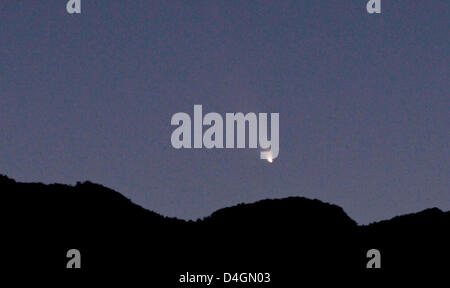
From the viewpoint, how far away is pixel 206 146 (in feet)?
83.9

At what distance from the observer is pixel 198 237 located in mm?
67625

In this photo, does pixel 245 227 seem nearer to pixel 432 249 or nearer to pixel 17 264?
pixel 432 249

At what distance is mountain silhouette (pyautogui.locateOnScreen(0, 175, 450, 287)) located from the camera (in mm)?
56875

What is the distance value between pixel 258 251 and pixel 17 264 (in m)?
24.8

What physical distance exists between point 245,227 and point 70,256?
2306 centimetres

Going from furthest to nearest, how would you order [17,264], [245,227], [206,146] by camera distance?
[245,227], [17,264], [206,146]

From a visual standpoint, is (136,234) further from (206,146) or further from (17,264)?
(206,146)

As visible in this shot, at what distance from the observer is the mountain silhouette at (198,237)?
187 ft

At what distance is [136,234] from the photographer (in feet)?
219

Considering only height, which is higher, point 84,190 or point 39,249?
point 84,190
